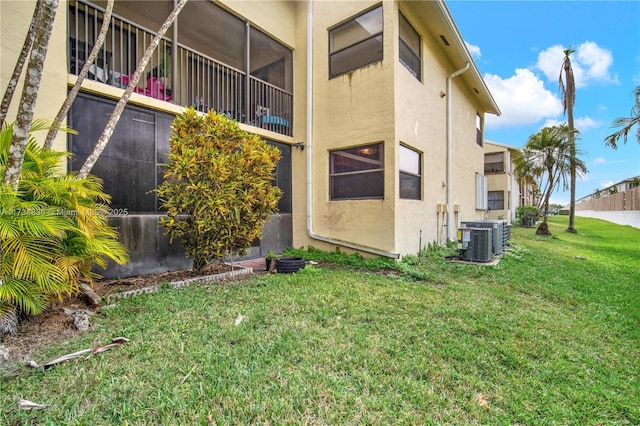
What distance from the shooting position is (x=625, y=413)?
2.04 meters

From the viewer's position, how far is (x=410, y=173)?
7.13 meters

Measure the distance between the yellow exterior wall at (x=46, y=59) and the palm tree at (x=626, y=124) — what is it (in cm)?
1367

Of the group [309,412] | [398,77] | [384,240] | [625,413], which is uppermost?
[398,77]

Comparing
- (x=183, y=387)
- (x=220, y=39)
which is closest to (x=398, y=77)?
(x=220, y=39)

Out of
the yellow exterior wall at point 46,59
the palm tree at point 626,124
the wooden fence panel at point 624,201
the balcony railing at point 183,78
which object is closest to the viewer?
the yellow exterior wall at point 46,59

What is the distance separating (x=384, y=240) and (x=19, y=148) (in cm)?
570

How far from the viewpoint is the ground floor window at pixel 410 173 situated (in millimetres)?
6785

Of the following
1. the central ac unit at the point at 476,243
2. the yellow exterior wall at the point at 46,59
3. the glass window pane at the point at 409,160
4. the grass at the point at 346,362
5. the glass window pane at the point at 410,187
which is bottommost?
the grass at the point at 346,362

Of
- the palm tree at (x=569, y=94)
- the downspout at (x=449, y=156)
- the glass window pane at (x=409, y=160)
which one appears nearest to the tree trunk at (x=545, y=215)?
the palm tree at (x=569, y=94)

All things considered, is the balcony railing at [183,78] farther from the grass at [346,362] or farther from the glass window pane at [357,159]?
the grass at [346,362]

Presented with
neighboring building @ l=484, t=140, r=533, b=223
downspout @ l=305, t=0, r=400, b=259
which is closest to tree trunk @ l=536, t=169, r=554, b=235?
neighboring building @ l=484, t=140, r=533, b=223

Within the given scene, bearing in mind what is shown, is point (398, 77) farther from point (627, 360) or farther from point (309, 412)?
point (309, 412)

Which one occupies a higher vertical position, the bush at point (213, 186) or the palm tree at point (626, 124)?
the palm tree at point (626, 124)

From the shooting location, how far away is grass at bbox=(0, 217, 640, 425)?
1.90 meters
